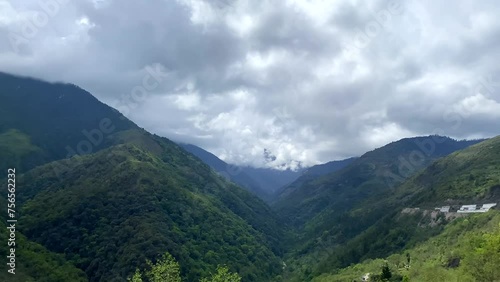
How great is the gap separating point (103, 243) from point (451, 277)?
524 feet

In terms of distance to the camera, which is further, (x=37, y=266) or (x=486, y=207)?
(x=486, y=207)

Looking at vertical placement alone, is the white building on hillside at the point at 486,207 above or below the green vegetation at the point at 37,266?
above

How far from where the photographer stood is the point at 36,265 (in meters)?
168


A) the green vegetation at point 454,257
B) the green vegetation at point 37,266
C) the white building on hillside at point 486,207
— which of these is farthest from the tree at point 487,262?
the green vegetation at point 37,266

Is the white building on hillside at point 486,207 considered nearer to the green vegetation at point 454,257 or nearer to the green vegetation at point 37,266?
the green vegetation at point 454,257

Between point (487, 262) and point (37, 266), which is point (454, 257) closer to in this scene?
point (487, 262)

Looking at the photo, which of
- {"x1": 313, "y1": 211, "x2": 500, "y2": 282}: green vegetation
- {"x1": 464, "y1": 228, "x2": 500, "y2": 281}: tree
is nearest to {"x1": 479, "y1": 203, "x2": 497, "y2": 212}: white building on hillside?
{"x1": 313, "y1": 211, "x2": 500, "y2": 282}: green vegetation

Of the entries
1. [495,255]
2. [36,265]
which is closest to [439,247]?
[495,255]

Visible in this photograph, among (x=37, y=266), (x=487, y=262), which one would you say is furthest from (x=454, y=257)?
(x=37, y=266)

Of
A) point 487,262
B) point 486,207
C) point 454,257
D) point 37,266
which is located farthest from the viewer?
point 486,207

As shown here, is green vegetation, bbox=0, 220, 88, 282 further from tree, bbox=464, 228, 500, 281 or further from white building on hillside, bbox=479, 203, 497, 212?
white building on hillside, bbox=479, 203, 497, 212

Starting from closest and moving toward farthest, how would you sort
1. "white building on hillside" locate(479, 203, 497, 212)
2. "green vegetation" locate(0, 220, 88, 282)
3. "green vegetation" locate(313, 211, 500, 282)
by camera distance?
1. "green vegetation" locate(313, 211, 500, 282)
2. "green vegetation" locate(0, 220, 88, 282)
3. "white building on hillside" locate(479, 203, 497, 212)

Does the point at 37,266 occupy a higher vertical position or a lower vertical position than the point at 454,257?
higher

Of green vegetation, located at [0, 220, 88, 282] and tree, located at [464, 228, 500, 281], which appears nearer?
tree, located at [464, 228, 500, 281]
